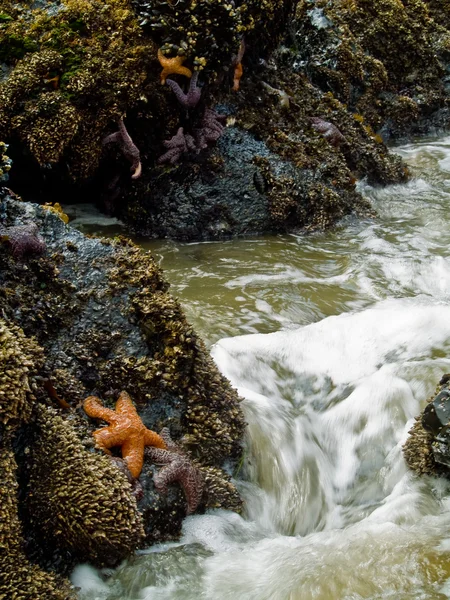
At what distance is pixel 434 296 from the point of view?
22.1 ft

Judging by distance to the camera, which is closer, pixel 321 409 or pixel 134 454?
pixel 134 454

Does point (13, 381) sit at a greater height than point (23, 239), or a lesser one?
lesser

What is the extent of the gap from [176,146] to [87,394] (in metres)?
4.36

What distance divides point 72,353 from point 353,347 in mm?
3052

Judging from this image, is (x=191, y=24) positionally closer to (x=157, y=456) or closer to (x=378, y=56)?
(x=157, y=456)

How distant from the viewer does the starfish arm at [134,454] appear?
3521mm

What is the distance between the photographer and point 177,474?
3658 millimetres

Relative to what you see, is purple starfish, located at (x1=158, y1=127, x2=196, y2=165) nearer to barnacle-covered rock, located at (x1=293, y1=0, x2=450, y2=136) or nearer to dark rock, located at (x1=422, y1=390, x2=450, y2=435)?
barnacle-covered rock, located at (x1=293, y1=0, x2=450, y2=136)

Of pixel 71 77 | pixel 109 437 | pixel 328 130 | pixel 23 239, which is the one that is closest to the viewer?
pixel 109 437

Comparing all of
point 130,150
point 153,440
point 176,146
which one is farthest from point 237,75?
point 153,440

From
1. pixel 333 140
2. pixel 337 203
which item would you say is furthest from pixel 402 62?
pixel 337 203

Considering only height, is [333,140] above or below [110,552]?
above

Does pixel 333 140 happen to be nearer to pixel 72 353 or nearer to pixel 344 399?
pixel 344 399

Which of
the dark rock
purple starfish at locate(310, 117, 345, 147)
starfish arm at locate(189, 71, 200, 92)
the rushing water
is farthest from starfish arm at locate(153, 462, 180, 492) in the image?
purple starfish at locate(310, 117, 345, 147)
